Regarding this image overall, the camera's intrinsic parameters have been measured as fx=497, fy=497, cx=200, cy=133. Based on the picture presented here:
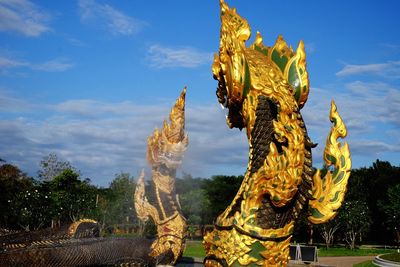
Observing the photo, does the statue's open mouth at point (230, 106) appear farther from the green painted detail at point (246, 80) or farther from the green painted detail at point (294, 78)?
the green painted detail at point (294, 78)

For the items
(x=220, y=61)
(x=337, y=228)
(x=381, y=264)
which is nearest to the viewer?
(x=220, y=61)

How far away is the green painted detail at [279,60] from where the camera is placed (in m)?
5.10

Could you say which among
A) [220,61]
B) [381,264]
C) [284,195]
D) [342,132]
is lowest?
[381,264]

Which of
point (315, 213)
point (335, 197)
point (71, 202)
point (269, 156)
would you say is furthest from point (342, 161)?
point (71, 202)

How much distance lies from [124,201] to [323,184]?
26.8 meters

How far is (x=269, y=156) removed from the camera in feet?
15.1

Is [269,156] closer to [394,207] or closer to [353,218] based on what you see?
[394,207]

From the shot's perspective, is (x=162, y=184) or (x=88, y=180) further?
(x=88, y=180)

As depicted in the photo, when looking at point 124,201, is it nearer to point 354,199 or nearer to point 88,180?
point 88,180

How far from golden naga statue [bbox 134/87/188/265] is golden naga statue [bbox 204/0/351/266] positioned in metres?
8.31

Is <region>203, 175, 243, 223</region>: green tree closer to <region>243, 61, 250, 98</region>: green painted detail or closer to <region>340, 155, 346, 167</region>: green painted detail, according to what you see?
<region>340, 155, 346, 167</region>: green painted detail

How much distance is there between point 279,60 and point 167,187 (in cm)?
873

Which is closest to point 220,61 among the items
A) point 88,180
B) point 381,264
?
point 381,264

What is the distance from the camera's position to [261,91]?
15.6 feet
